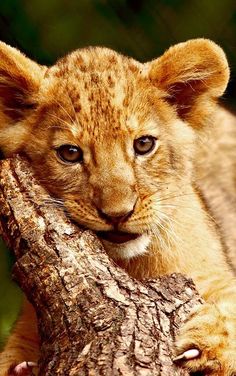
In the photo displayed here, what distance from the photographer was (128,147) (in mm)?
2732

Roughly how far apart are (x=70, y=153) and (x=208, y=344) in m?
0.77

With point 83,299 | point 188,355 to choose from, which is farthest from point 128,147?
point 188,355

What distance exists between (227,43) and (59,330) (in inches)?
Answer: 83.0

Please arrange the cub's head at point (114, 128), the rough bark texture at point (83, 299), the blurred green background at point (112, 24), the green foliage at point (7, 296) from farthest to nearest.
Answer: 1. the green foliage at point (7, 296)
2. the blurred green background at point (112, 24)
3. the cub's head at point (114, 128)
4. the rough bark texture at point (83, 299)

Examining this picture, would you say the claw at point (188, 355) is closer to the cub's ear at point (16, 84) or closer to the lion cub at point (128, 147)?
the lion cub at point (128, 147)

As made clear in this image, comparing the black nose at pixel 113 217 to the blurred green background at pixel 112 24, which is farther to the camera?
the blurred green background at pixel 112 24

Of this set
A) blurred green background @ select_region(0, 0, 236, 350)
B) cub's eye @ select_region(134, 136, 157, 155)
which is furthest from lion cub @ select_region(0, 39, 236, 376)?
blurred green background @ select_region(0, 0, 236, 350)

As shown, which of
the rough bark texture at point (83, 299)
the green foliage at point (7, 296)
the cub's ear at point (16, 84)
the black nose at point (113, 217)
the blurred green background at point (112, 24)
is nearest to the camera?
the rough bark texture at point (83, 299)

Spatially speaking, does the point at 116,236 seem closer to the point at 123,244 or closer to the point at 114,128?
the point at 123,244

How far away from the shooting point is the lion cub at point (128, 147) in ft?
8.71

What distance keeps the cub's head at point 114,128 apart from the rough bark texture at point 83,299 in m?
0.15

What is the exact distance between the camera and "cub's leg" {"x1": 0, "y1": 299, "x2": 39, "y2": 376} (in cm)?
302

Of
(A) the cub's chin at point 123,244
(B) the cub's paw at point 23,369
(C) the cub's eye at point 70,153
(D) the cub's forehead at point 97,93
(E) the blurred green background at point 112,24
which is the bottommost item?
(B) the cub's paw at point 23,369

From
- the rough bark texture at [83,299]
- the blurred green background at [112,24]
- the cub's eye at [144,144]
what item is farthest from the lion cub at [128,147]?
the blurred green background at [112,24]
